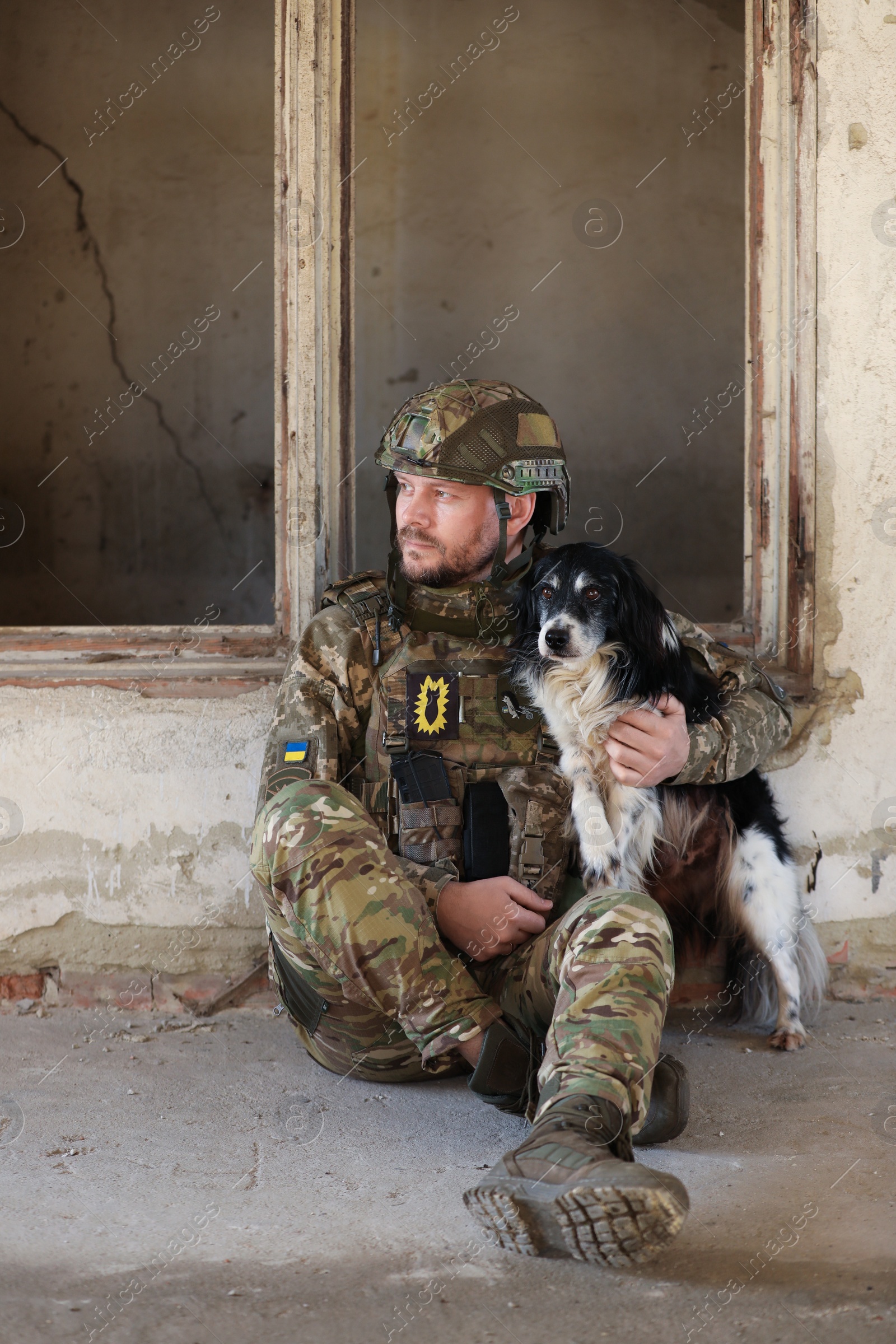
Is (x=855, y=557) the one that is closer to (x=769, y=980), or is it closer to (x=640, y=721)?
(x=640, y=721)

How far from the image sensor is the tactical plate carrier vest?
244 centimetres

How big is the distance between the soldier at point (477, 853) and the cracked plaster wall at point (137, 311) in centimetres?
379

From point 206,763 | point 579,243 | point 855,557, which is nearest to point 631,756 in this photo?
point 855,557

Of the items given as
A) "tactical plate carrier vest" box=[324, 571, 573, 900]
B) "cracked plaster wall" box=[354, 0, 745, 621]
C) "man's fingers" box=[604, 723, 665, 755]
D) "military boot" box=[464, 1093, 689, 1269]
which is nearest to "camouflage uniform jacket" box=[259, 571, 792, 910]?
"tactical plate carrier vest" box=[324, 571, 573, 900]

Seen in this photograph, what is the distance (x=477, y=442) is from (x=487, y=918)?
3.60ft

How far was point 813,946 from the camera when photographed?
279 centimetres

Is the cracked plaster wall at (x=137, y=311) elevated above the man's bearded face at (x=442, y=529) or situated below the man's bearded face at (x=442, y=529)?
above

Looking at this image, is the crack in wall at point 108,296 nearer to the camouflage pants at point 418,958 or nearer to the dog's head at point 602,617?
the dog's head at point 602,617

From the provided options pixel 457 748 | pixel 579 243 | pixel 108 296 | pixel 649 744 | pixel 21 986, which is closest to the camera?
pixel 649 744

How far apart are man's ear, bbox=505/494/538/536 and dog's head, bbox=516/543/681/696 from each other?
150 mm

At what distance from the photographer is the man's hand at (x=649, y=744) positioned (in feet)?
7.93

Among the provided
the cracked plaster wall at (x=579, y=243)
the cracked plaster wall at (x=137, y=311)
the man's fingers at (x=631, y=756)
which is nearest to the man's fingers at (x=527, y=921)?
the man's fingers at (x=631, y=756)

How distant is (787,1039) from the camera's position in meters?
2.62

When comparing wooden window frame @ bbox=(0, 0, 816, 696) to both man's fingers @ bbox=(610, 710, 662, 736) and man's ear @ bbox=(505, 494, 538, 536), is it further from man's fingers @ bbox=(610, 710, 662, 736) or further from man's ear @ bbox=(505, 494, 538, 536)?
man's fingers @ bbox=(610, 710, 662, 736)
